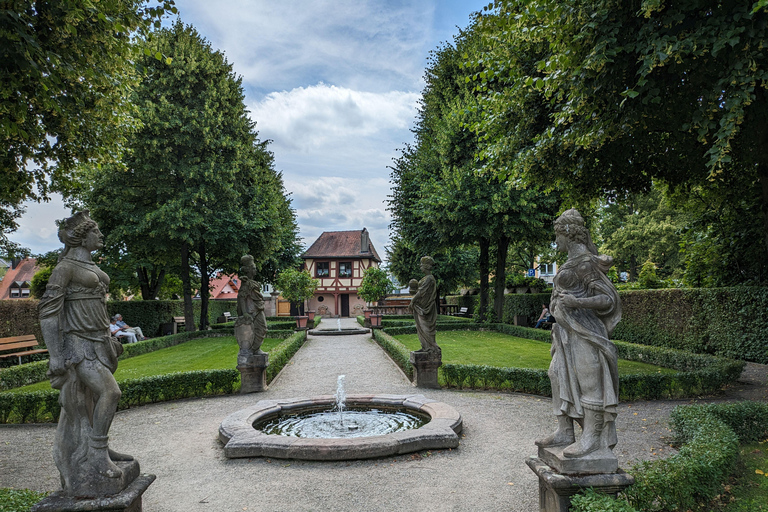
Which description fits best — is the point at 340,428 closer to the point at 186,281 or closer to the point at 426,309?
the point at 426,309

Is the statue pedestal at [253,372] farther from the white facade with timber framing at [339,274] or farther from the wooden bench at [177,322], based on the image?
the white facade with timber framing at [339,274]

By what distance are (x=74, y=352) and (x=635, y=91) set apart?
7619 mm

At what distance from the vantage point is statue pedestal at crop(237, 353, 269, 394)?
10602 millimetres

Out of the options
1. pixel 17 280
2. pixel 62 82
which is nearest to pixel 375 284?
pixel 62 82

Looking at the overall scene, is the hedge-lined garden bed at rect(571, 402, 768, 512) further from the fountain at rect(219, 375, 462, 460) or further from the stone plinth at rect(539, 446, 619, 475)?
the fountain at rect(219, 375, 462, 460)

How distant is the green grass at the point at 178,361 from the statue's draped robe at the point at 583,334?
35.9 ft

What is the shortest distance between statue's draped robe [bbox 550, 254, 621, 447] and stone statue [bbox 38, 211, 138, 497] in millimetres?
3992

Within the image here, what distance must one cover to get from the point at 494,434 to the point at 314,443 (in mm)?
2857

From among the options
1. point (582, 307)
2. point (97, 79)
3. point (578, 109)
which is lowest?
point (582, 307)

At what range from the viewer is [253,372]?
35.1 ft

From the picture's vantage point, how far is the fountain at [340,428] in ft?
19.6

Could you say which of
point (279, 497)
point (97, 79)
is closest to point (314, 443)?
point (279, 497)

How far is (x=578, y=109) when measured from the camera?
7.91m

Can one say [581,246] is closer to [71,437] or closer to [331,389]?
[71,437]
